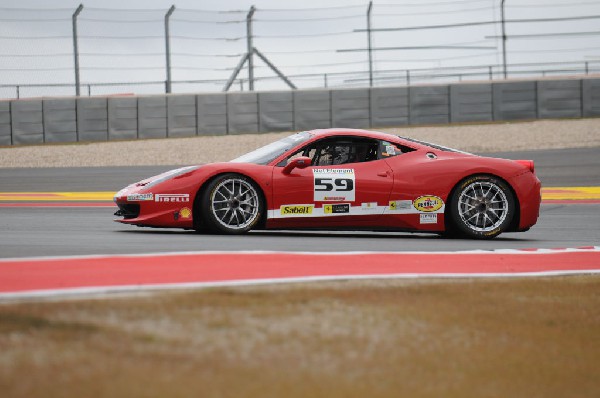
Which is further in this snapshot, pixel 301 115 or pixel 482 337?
pixel 301 115

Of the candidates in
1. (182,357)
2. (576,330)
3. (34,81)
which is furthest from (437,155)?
(34,81)

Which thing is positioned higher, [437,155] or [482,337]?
[437,155]

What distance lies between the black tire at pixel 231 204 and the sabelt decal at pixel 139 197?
1.66 ft

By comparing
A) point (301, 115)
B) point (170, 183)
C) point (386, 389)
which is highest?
point (301, 115)

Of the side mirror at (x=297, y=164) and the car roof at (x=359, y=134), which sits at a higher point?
the car roof at (x=359, y=134)

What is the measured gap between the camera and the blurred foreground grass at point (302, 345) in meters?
4.22

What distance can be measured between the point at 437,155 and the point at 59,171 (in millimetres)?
13521

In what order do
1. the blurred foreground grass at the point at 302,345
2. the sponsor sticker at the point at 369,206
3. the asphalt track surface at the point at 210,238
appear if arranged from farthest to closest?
1. the sponsor sticker at the point at 369,206
2. the asphalt track surface at the point at 210,238
3. the blurred foreground grass at the point at 302,345

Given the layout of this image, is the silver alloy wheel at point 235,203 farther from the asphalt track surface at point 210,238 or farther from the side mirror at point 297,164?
the side mirror at point 297,164

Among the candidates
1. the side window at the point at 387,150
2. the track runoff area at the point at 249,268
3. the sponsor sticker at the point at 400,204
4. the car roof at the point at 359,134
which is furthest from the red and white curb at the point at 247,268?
the car roof at the point at 359,134

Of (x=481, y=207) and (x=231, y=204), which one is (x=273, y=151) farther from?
(x=481, y=207)

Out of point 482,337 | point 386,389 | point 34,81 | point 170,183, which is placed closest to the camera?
point 386,389

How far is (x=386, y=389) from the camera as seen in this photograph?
429 centimetres

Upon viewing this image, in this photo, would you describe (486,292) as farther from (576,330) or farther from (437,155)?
(437,155)
